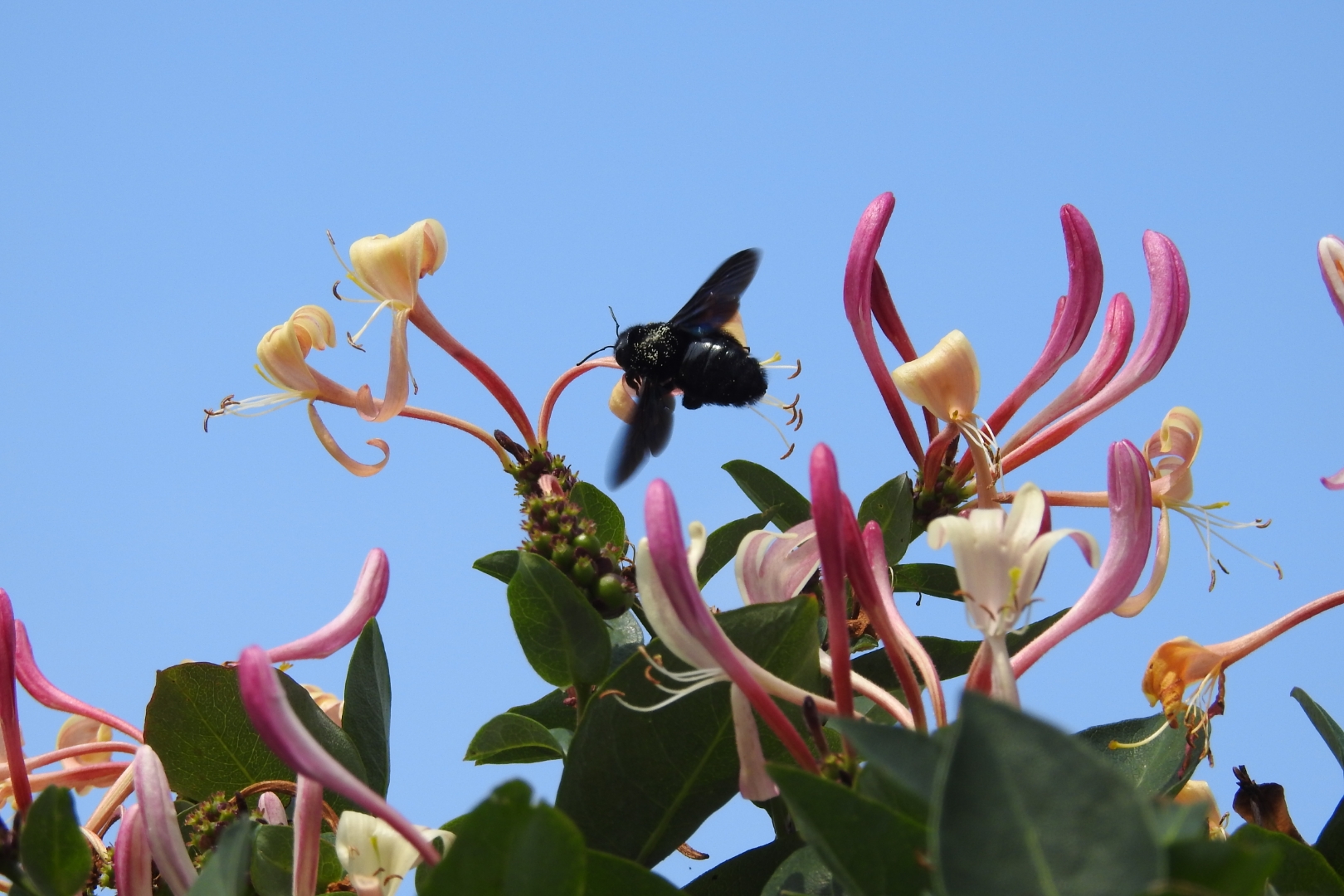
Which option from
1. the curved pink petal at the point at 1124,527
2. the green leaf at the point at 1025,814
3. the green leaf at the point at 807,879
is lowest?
the green leaf at the point at 807,879

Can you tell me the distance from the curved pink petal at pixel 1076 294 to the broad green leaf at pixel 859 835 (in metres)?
0.78

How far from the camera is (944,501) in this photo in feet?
4.80

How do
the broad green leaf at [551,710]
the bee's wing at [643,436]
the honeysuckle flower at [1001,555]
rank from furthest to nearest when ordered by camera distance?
the bee's wing at [643,436] → the broad green leaf at [551,710] → the honeysuckle flower at [1001,555]

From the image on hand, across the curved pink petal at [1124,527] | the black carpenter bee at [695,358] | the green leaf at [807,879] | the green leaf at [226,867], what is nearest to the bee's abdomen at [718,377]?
the black carpenter bee at [695,358]

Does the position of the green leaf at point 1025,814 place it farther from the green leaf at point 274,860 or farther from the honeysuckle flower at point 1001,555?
the green leaf at point 274,860

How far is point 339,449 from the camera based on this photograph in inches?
65.4

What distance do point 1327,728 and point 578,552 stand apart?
31.5 inches

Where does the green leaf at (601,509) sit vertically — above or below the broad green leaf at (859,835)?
above

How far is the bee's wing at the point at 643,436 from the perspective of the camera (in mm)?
1647

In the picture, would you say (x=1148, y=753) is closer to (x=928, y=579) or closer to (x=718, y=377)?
(x=928, y=579)

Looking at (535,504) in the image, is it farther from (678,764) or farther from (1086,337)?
(1086,337)

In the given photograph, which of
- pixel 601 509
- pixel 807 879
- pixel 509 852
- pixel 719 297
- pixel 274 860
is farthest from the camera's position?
pixel 719 297

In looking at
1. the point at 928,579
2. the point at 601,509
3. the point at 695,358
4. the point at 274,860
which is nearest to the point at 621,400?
the point at 695,358

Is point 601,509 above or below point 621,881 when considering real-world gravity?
above
